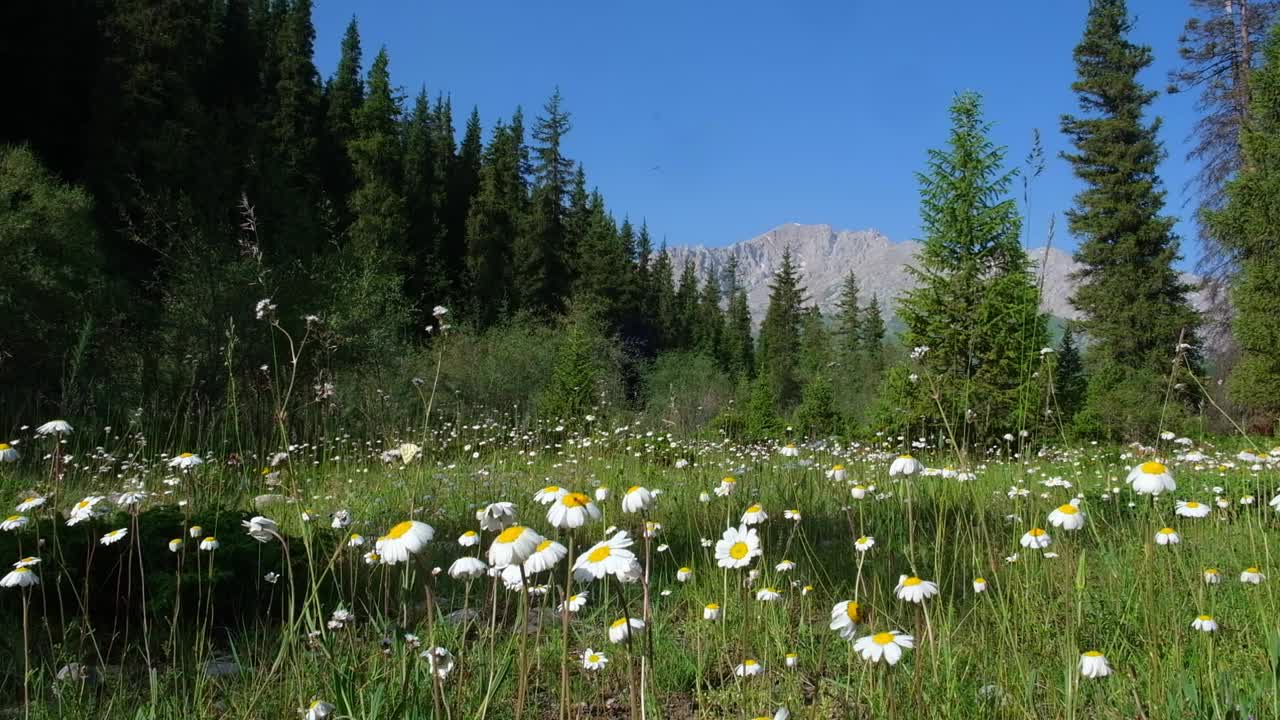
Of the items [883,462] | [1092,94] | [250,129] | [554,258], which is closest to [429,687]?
[883,462]

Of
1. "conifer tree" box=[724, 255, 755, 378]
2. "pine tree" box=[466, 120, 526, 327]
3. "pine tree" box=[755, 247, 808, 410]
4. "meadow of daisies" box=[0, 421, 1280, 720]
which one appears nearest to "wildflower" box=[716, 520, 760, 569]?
"meadow of daisies" box=[0, 421, 1280, 720]

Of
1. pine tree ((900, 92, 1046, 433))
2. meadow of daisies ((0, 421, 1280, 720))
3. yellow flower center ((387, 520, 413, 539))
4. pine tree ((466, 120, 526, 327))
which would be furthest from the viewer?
pine tree ((466, 120, 526, 327))

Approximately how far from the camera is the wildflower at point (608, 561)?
112 centimetres

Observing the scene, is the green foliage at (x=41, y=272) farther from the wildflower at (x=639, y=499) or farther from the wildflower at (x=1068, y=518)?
the wildflower at (x=1068, y=518)

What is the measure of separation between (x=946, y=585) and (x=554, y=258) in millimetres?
38710

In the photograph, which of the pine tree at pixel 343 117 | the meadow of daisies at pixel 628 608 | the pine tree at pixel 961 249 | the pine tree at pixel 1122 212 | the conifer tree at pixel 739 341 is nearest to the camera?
the meadow of daisies at pixel 628 608

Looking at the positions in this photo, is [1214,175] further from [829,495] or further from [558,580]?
[558,580]

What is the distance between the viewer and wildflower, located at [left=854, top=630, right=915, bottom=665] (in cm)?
119

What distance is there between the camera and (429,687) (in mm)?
1962

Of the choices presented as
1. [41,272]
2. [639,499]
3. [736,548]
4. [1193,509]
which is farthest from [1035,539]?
[41,272]

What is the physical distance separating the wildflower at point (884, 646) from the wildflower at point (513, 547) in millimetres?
543

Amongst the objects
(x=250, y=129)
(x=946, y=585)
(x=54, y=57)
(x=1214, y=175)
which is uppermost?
(x=250, y=129)

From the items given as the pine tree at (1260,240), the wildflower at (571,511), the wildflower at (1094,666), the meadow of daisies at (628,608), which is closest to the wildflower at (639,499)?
the meadow of daisies at (628,608)

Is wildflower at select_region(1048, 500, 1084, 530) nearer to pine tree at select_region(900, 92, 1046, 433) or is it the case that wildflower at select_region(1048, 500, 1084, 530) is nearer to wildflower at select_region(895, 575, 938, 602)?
wildflower at select_region(895, 575, 938, 602)
